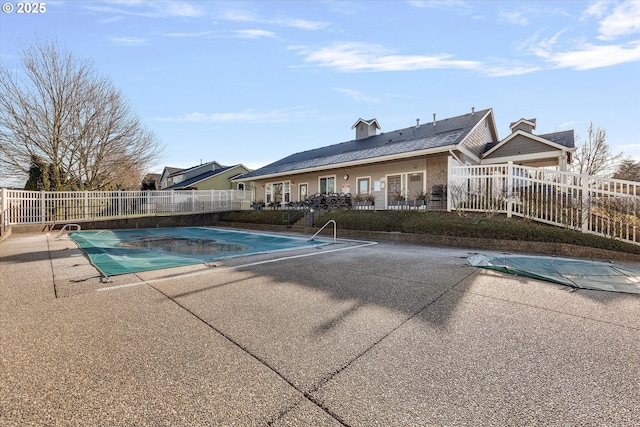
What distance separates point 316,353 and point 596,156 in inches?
1115

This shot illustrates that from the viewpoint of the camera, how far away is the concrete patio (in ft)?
4.83

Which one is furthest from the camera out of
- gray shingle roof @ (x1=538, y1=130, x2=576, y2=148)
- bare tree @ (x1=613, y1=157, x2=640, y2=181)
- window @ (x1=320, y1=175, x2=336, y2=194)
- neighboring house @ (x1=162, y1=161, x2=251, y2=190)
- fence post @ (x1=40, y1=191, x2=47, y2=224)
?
neighboring house @ (x1=162, y1=161, x2=251, y2=190)

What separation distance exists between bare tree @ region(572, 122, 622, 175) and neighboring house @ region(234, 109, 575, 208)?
976cm

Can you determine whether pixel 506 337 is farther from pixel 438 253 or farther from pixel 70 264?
pixel 70 264

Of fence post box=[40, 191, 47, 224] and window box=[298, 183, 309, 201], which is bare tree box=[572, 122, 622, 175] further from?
fence post box=[40, 191, 47, 224]

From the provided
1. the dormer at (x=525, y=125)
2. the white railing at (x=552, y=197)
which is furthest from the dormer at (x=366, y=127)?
the white railing at (x=552, y=197)

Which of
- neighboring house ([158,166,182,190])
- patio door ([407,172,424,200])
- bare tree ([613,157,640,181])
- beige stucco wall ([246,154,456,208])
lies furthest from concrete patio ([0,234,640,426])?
neighboring house ([158,166,182,190])

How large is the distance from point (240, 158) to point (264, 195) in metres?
11.8

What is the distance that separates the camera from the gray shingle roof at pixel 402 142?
11929 millimetres

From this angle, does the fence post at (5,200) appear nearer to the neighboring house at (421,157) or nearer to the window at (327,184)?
the neighboring house at (421,157)

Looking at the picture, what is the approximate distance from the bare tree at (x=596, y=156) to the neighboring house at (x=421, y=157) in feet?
32.0

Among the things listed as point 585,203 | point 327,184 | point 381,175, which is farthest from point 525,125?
point 327,184

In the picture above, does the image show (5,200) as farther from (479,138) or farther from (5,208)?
(479,138)

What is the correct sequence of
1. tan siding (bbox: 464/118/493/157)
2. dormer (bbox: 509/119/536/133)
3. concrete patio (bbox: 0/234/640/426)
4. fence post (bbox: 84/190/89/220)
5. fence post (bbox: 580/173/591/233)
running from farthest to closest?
dormer (bbox: 509/119/536/133)
fence post (bbox: 84/190/89/220)
tan siding (bbox: 464/118/493/157)
fence post (bbox: 580/173/591/233)
concrete patio (bbox: 0/234/640/426)
